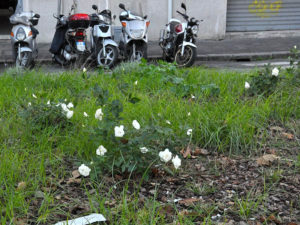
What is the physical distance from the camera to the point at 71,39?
28.1ft

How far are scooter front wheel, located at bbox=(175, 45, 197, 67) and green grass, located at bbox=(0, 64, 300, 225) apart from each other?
294 centimetres

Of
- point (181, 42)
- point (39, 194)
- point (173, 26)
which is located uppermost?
point (173, 26)

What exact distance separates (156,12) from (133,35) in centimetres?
477

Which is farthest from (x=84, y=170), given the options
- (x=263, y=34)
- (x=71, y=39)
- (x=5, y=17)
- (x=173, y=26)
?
(x=5, y=17)

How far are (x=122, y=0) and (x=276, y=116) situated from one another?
948 centimetres

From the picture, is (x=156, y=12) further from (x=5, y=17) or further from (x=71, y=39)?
(x=5, y=17)

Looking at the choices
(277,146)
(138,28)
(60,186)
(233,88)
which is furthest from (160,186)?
(138,28)

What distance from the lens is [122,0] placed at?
12891 mm

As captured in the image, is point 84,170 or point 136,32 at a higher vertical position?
point 136,32

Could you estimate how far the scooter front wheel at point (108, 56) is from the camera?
8383mm

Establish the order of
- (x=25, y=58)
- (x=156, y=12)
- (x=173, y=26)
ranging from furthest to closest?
(x=156, y=12) < (x=173, y=26) < (x=25, y=58)

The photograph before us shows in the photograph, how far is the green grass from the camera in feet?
9.09

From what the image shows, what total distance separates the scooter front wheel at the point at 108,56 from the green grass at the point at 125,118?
8.50 feet

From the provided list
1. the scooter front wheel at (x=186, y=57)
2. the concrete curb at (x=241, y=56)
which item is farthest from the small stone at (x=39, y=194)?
the concrete curb at (x=241, y=56)
